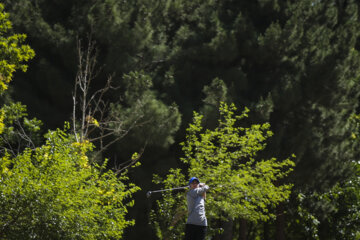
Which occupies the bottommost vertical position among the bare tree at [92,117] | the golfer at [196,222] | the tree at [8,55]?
the golfer at [196,222]

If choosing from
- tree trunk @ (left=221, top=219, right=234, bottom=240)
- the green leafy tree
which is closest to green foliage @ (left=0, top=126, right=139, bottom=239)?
the green leafy tree

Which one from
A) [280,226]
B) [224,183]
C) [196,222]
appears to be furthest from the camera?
[280,226]

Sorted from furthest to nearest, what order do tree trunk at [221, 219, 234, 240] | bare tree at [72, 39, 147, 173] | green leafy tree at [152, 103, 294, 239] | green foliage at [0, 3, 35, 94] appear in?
1. tree trunk at [221, 219, 234, 240]
2. bare tree at [72, 39, 147, 173]
3. green leafy tree at [152, 103, 294, 239]
4. green foliage at [0, 3, 35, 94]

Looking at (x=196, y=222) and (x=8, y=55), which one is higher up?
(x=8, y=55)

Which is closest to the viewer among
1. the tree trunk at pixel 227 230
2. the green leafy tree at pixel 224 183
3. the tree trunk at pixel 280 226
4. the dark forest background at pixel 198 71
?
the green leafy tree at pixel 224 183

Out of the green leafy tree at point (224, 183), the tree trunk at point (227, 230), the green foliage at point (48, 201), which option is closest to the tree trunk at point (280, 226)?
the tree trunk at point (227, 230)


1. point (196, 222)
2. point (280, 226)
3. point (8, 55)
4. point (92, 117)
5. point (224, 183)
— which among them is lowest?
point (196, 222)

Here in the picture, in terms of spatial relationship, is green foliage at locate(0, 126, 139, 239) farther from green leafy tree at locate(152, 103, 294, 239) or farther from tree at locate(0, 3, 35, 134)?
green leafy tree at locate(152, 103, 294, 239)

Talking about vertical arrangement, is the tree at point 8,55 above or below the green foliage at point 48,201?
above

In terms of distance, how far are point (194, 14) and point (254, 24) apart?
181cm

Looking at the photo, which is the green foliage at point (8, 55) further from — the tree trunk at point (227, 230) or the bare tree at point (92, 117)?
the tree trunk at point (227, 230)

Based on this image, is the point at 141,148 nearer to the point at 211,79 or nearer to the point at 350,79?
the point at 211,79

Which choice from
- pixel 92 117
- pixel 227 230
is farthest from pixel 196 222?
pixel 227 230

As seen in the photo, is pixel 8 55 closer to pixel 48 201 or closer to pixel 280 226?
pixel 48 201
